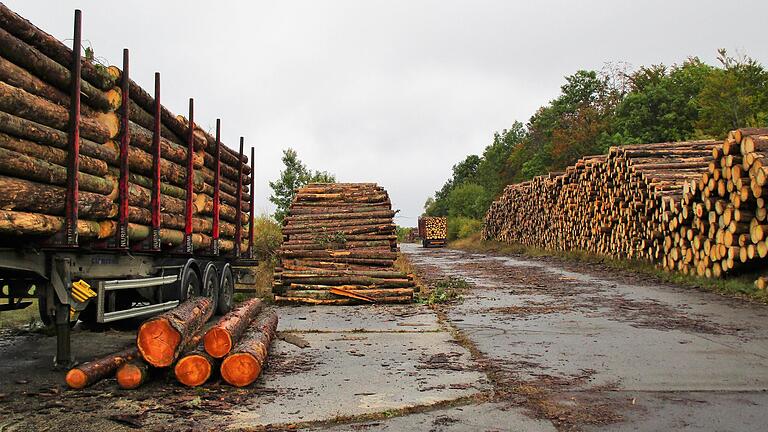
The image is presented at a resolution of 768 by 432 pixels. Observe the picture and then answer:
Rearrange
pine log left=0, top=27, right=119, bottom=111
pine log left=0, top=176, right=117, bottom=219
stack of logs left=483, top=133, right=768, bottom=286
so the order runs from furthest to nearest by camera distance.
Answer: stack of logs left=483, top=133, right=768, bottom=286 → pine log left=0, top=27, right=119, bottom=111 → pine log left=0, top=176, right=117, bottom=219

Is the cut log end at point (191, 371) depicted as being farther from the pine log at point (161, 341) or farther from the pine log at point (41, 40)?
the pine log at point (41, 40)

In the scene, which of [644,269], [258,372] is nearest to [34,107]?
[258,372]

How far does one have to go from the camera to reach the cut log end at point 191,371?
18.7 ft

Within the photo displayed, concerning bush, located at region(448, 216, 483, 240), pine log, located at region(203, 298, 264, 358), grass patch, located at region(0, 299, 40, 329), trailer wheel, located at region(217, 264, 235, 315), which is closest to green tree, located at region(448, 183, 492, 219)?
bush, located at region(448, 216, 483, 240)

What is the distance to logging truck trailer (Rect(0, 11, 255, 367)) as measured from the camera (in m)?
5.98

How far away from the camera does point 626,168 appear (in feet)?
67.2

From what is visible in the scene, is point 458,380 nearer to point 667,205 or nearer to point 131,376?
point 131,376

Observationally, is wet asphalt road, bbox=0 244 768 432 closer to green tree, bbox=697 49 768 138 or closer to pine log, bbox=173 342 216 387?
pine log, bbox=173 342 216 387

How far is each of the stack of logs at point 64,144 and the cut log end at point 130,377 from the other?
135 centimetres

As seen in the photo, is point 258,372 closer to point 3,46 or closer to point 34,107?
point 34,107

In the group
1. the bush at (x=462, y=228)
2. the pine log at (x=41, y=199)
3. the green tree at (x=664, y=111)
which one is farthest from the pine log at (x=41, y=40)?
the bush at (x=462, y=228)

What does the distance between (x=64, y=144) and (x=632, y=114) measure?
42.2m

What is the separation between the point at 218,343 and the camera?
5.86 metres

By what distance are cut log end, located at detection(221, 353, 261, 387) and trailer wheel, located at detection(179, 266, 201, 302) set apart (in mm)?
3437
